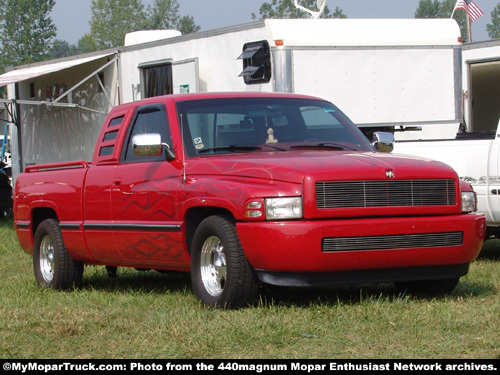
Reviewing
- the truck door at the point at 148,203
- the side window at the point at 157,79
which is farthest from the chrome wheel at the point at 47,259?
the side window at the point at 157,79

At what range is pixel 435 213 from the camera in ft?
22.2

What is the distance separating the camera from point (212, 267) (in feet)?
22.8

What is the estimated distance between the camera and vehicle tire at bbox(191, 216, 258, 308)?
654cm

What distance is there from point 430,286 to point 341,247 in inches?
54.8

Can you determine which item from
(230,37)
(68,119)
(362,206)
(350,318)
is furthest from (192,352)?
(68,119)

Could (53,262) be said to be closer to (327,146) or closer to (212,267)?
(212,267)

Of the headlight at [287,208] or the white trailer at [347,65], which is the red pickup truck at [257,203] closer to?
the headlight at [287,208]

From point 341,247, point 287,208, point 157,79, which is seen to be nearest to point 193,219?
point 287,208

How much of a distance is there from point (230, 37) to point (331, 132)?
6.14 metres

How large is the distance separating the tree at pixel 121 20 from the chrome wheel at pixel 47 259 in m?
97.0

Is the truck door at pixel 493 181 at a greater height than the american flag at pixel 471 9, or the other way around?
the american flag at pixel 471 9

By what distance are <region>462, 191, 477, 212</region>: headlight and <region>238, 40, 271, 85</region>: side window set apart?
235 inches

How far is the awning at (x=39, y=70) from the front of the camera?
1719 centimetres
